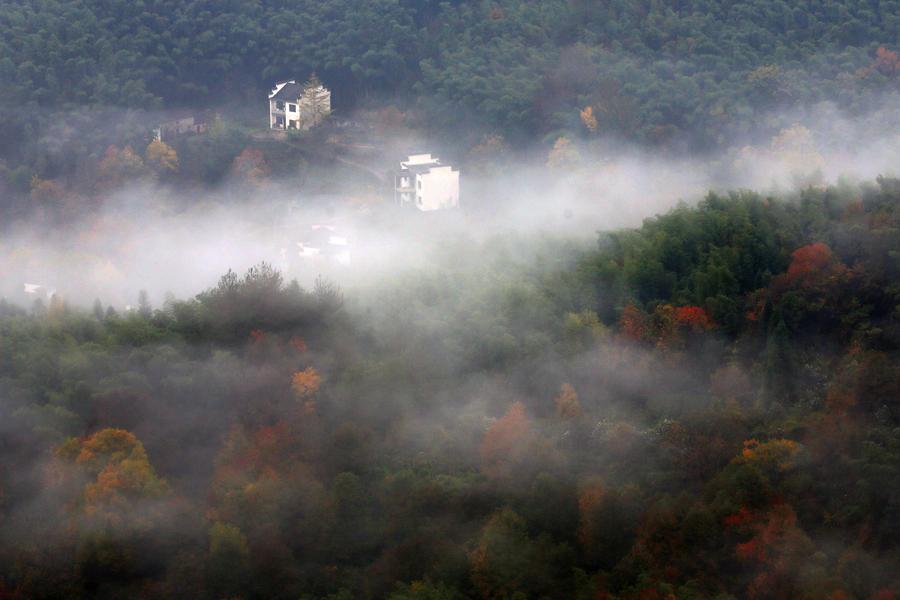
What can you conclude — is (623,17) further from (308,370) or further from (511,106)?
(308,370)

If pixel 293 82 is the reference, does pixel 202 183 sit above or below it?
below

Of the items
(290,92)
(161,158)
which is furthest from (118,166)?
(290,92)

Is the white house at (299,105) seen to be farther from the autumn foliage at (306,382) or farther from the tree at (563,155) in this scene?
the autumn foliage at (306,382)

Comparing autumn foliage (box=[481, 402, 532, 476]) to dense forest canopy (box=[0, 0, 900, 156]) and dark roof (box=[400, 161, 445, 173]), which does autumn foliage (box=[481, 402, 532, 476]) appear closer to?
dark roof (box=[400, 161, 445, 173])

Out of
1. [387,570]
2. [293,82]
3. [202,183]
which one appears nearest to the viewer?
[387,570]

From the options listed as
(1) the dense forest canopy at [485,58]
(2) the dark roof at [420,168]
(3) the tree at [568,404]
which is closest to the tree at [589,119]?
(1) the dense forest canopy at [485,58]

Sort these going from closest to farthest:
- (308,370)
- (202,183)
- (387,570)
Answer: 1. (387,570)
2. (308,370)
3. (202,183)

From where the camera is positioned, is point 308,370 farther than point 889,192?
No

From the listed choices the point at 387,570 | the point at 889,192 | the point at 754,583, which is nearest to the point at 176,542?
the point at 387,570

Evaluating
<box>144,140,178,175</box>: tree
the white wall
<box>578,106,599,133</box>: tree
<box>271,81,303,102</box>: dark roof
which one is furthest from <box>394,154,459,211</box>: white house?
<box>144,140,178,175</box>: tree

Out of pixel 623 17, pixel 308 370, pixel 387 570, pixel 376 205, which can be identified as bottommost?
pixel 387 570
